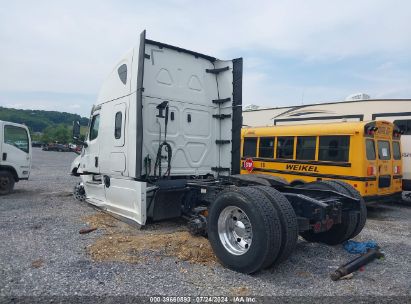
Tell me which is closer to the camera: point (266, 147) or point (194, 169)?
point (194, 169)

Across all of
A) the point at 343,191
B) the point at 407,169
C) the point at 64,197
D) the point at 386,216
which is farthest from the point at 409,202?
the point at 64,197

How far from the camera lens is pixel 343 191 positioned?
5621mm

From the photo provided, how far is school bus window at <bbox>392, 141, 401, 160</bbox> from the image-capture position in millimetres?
9961

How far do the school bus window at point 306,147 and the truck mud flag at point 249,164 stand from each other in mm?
1640

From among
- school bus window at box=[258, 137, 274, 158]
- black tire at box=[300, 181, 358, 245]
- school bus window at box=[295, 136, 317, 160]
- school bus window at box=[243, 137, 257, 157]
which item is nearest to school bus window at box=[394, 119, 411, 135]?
school bus window at box=[295, 136, 317, 160]

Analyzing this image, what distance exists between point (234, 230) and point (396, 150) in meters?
7.20

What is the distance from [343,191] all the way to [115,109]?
14.1 ft

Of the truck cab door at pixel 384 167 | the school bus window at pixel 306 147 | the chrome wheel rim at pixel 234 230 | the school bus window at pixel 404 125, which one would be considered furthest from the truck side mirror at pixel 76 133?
the school bus window at pixel 404 125

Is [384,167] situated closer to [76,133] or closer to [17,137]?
[76,133]

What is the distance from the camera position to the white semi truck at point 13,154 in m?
10.7

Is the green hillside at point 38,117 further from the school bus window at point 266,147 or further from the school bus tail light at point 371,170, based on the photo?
the school bus tail light at point 371,170

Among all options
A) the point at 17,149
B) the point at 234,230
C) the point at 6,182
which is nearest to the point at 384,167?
the point at 234,230

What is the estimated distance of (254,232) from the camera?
432 centimetres

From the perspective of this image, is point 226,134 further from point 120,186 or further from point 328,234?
point 328,234
